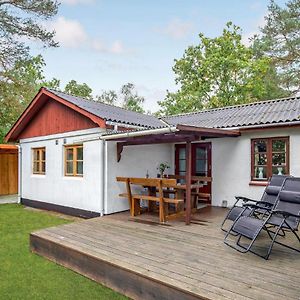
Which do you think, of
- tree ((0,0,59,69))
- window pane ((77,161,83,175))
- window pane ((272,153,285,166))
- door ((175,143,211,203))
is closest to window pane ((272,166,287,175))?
window pane ((272,153,285,166))

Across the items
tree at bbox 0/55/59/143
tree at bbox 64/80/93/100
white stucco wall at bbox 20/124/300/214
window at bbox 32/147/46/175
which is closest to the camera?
white stucco wall at bbox 20/124/300/214

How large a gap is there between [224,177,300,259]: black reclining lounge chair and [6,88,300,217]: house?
220 cm

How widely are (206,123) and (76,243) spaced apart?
6.25m

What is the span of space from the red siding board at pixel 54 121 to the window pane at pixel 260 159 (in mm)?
4678

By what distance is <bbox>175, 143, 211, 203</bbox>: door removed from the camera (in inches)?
376

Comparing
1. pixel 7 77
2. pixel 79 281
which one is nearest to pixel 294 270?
pixel 79 281

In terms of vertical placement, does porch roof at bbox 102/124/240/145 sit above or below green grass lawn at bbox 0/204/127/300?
above

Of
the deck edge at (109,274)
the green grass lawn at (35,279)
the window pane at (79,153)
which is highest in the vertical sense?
the window pane at (79,153)

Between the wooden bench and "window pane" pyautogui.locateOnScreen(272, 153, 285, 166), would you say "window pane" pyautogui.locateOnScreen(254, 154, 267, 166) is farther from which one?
the wooden bench

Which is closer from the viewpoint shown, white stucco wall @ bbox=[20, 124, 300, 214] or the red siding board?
white stucco wall @ bbox=[20, 124, 300, 214]

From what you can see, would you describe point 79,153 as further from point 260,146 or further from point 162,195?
point 260,146

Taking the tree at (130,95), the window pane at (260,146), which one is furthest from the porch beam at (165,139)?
the tree at (130,95)

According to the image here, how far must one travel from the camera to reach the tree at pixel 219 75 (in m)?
21.4

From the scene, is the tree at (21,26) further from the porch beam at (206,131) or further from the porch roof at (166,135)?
the porch beam at (206,131)
